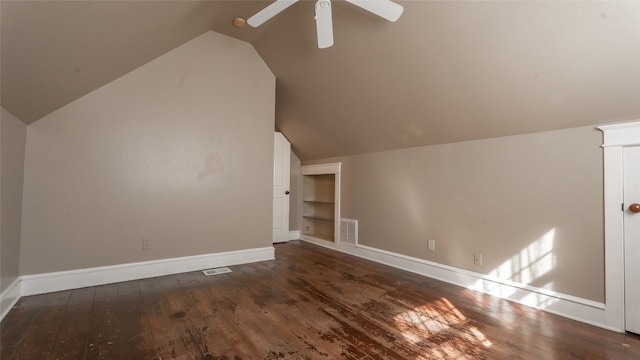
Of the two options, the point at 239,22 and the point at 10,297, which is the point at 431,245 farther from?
the point at 10,297

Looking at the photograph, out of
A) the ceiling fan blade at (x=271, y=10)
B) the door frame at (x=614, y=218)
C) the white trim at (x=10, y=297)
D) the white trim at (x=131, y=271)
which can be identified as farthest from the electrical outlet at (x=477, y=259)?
the white trim at (x=10, y=297)

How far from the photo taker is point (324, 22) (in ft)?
6.95

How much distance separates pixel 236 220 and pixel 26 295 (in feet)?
6.74

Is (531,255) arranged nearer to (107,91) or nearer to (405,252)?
(405,252)

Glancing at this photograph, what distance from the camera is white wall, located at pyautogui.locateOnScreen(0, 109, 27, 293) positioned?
7.17 ft

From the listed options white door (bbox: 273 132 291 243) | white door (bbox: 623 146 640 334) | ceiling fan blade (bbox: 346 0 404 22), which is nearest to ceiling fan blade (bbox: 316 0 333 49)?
ceiling fan blade (bbox: 346 0 404 22)

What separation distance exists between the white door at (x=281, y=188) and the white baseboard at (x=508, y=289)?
5.98ft

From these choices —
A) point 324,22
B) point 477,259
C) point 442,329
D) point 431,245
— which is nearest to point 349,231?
point 431,245

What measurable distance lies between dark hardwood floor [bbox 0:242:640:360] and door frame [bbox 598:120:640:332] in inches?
8.0

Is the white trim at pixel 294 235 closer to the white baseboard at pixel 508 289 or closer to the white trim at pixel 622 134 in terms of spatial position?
the white baseboard at pixel 508 289

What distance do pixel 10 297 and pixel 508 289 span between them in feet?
14.5

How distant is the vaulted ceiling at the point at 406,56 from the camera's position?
1831mm

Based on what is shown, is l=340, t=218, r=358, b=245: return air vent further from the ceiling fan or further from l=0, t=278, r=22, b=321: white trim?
l=0, t=278, r=22, b=321: white trim

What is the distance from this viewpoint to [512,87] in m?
2.37
